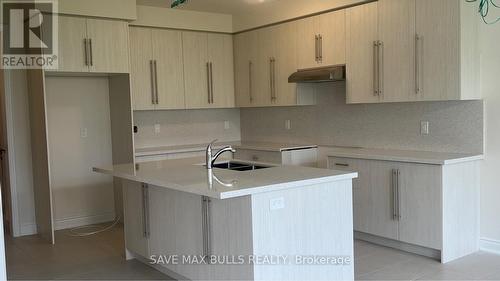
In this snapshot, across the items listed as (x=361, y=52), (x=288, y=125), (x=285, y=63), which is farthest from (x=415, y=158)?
(x=288, y=125)

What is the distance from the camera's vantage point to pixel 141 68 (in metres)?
5.74

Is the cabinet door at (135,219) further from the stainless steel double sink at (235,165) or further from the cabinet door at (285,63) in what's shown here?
the cabinet door at (285,63)

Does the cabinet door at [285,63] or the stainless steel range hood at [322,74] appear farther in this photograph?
the cabinet door at [285,63]

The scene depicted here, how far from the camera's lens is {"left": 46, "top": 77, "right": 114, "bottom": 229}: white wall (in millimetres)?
5555

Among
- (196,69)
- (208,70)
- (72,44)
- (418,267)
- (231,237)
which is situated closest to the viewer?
(231,237)

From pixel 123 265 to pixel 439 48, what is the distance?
10.8 ft

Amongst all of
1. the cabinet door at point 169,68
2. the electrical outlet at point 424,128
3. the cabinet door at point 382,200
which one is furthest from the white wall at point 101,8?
the electrical outlet at point 424,128

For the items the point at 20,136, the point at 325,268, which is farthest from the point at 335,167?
the point at 20,136

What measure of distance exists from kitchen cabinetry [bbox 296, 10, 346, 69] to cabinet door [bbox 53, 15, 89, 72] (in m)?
2.35

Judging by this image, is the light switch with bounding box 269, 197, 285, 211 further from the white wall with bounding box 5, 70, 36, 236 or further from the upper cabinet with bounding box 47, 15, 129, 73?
the white wall with bounding box 5, 70, 36, 236

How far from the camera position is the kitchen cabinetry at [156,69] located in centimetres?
570

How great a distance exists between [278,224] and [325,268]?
0.51 meters

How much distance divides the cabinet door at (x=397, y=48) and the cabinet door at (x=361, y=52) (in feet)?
0.36

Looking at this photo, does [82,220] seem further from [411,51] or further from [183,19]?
[411,51]
